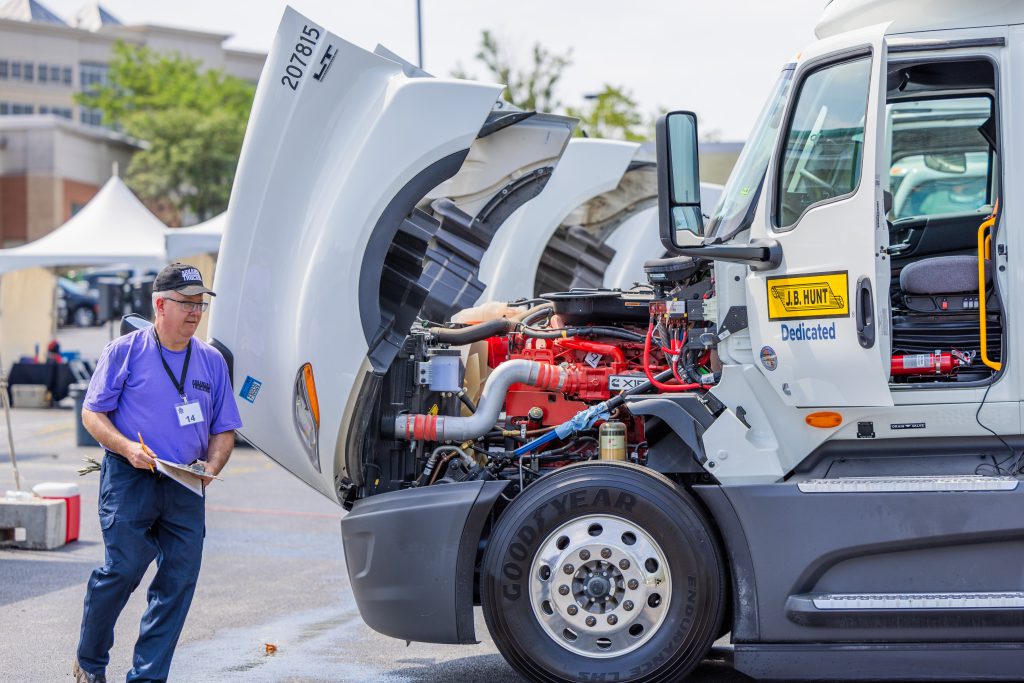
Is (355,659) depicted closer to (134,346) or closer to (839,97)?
(134,346)

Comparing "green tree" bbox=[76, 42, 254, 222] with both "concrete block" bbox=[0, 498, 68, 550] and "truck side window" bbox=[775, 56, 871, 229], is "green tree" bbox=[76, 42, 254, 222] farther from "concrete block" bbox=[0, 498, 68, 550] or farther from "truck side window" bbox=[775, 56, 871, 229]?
"truck side window" bbox=[775, 56, 871, 229]

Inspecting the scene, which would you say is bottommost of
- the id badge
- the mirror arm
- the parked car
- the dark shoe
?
the dark shoe

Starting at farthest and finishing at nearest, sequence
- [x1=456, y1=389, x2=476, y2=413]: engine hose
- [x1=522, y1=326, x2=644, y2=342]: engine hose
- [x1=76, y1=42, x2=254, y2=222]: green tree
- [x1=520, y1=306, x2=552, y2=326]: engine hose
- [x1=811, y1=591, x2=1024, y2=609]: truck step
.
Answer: [x1=76, y1=42, x2=254, y2=222]: green tree → [x1=520, y1=306, x2=552, y2=326]: engine hose → [x1=456, y1=389, x2=476, y2=413]: engine hose → [x1=522, y1=326, x2=644, y2=342]: engine hose → [x1=811, y1=591, x2=1024, y2=609]: truck step

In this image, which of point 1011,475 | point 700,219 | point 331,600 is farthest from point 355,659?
point 1011,475

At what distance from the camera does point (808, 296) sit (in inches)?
201

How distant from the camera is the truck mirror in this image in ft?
16.5

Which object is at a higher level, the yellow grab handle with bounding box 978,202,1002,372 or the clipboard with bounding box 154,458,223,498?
the yellow grab handle with bounding box 978,202,1002,372

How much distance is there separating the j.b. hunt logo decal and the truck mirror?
1.39ft

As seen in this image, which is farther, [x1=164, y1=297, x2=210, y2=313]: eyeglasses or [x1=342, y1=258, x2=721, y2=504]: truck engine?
[x1=342, y1=258, x2=721, y2=504]: truck engine

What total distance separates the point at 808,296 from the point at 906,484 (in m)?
0.86

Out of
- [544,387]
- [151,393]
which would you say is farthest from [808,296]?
[151,393]

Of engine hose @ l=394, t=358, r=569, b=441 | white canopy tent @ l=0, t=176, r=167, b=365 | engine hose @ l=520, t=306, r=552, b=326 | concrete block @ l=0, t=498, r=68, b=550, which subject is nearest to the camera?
engine hose @ l=394, t=358, r=569, b=441

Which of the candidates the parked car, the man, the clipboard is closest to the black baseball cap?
the man

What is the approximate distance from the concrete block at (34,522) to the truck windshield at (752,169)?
5.61 meters
